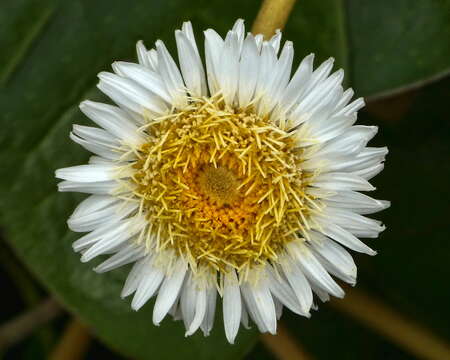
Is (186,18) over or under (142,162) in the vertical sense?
over

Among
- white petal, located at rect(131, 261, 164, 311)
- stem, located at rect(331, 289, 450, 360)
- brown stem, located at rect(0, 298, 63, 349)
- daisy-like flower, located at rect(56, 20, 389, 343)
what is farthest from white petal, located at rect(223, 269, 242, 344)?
brown stem, located at rect(0, 298, 63, 349)

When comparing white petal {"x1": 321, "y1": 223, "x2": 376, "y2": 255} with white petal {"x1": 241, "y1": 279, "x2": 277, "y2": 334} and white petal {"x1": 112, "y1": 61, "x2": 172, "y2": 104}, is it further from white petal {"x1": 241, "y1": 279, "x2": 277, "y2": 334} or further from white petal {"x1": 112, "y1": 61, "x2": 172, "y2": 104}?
white petal {"x1": 112, "y1": 61, "x2": 172, "y2": 104}

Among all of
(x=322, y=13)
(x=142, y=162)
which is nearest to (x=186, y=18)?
(x=322, y=13)

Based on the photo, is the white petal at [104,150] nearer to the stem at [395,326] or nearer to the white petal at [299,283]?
the white petal at [299,283]

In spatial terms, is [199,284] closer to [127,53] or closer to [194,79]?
[194,79]

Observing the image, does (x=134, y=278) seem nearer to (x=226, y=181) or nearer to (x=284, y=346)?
(x=226, y=181)

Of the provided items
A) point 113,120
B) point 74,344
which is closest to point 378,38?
point 113,120
